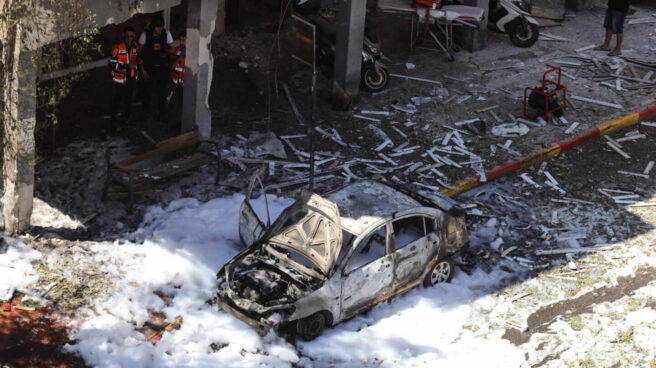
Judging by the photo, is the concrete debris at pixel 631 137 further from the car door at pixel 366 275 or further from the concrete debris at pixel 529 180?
the car door at pixel 366 275

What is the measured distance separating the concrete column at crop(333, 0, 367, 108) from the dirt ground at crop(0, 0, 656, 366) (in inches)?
15.2

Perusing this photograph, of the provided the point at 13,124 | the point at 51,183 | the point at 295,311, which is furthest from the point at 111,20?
the point at 295,311

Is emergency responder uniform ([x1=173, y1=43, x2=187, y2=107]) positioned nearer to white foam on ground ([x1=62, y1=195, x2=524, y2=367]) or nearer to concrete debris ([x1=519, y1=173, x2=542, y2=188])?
white foam on ground ([x1=62, y1=195, x2=524, y2=367])

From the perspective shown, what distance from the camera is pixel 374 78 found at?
1784 cm

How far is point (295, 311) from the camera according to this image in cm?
1002

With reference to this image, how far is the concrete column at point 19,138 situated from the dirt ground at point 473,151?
45 centimetres

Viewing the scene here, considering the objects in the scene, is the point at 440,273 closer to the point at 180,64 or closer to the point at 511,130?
the point at 511,130

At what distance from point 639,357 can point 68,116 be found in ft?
35.7

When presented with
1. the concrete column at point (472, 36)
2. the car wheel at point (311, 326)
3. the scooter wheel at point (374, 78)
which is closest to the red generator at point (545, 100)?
the scooter wheel at point (374, 78)

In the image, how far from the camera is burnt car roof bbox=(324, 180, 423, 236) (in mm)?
10688

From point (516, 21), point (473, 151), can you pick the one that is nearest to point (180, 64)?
point (473, 151)

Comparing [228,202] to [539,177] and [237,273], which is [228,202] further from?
[539,177]

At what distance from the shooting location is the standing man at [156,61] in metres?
15.2

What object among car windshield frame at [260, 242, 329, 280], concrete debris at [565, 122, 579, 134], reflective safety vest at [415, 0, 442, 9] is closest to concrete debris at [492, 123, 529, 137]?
concrete debris at [565, 122, 579, 134]
